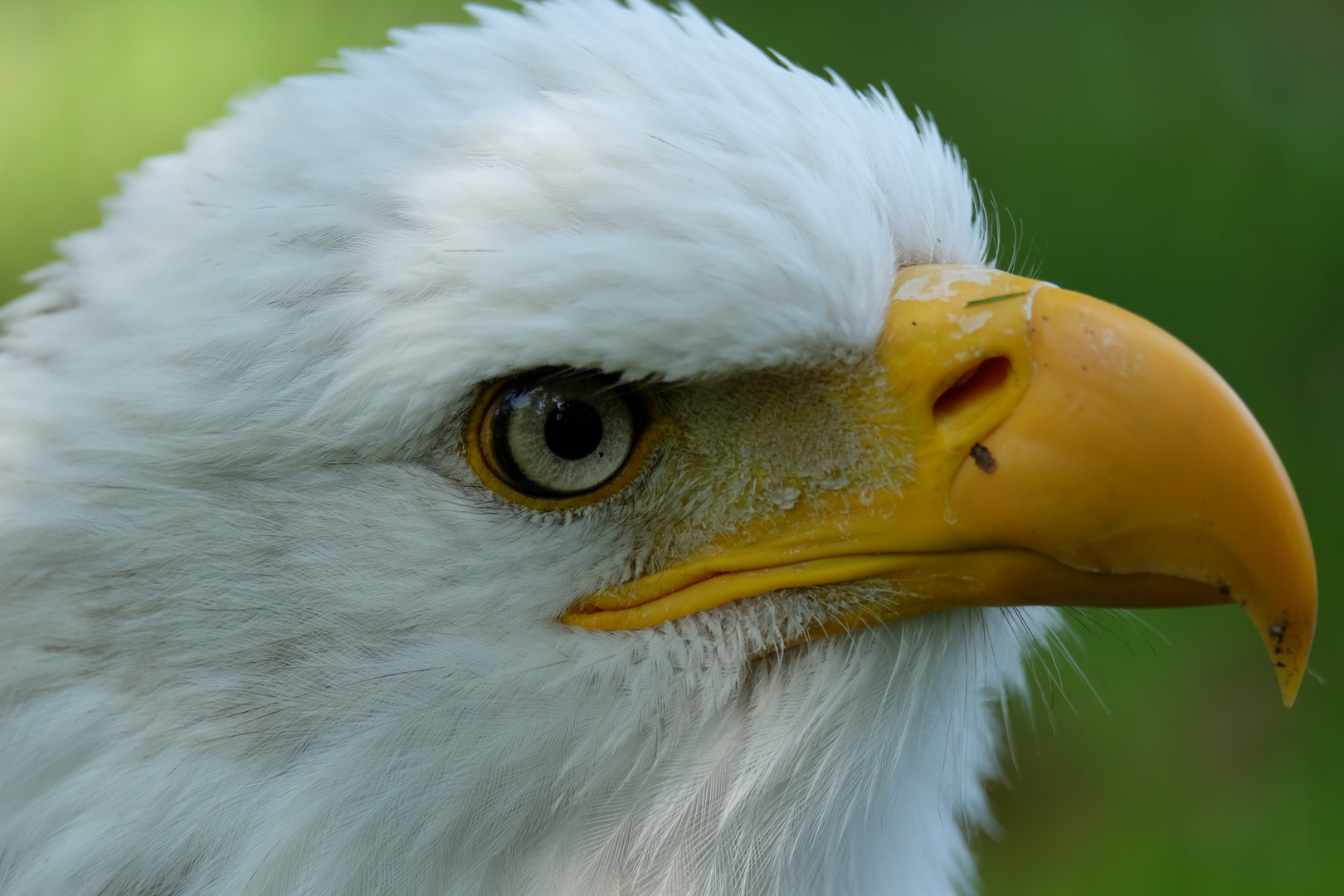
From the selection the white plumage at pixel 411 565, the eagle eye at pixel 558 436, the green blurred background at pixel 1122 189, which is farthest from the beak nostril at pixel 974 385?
the green blurred background at pixel 1122 189

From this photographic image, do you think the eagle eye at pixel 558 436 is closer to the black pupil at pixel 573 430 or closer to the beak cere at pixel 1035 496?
the black pupil at pixel 573 430

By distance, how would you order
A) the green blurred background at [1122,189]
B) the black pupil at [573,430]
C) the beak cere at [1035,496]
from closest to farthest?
the beak cere at [1035,496], the black pupil at [573,430], the green blurred background at [1122,189]

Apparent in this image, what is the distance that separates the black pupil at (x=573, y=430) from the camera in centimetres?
175

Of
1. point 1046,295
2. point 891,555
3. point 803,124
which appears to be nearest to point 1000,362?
point 1046,295

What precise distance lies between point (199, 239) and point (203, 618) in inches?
22.0

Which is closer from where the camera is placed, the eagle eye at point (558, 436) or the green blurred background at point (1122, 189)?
the eagle eye at point (558, 436)

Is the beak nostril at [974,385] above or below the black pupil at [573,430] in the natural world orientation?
above

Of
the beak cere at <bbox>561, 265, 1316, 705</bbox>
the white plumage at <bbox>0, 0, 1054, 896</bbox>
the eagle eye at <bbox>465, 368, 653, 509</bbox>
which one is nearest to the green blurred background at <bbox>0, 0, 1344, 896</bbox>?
the beak cere at <bbox>561, 265, 1316, 705</bbox>

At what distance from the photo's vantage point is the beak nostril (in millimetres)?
1735

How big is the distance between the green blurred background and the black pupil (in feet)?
9.71

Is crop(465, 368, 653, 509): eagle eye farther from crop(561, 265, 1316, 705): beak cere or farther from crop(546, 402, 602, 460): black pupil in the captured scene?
crop(561, 265, 1316, 705): beak cere

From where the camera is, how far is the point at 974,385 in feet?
5.75

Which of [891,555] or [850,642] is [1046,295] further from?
[850,642]

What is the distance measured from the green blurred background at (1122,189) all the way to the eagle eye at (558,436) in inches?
115
